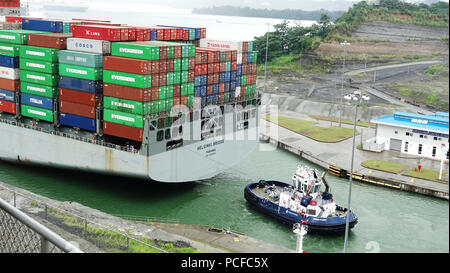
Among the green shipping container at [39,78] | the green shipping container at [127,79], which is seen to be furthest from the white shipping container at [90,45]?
the green shipping container at [39,78]

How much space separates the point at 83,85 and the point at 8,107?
8.04m

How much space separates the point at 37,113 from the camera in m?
32.1

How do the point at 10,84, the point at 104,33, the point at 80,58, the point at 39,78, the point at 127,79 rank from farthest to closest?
the point at 10,84 < the point at 39,78 < the point at 80,58 < the point at 104,33 < the point at 127,79

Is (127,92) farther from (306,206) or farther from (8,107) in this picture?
(8,107)

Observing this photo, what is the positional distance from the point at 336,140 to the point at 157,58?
2030 centimetres

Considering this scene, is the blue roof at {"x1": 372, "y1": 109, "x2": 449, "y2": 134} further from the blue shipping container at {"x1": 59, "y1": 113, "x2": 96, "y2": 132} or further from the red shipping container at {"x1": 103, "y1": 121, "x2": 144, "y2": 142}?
the blue shipping container at {"x1": 59, "y1": 113, "x2": 96, "y2": 132}

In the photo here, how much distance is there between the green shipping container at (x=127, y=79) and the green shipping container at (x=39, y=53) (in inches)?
193

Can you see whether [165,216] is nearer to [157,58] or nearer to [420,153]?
[157,58]

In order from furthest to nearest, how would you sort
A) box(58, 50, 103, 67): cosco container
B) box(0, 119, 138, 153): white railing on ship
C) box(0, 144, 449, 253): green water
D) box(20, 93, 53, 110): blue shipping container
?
box(20, 93, 53, 110): blue shipping container → box(58, 50, 103, 67): cosco container → box(0, 119, 138, 153): white railing on ship → box(0, 144, 449, 253): green water

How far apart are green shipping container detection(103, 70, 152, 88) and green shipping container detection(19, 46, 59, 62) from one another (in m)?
4.91

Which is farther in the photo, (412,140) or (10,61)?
(412,140)

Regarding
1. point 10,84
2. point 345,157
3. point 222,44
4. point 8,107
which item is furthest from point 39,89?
point 345,157

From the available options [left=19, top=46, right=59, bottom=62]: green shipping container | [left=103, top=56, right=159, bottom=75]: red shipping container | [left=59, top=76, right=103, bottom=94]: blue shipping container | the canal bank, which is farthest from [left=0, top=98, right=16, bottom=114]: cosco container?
the canal bank

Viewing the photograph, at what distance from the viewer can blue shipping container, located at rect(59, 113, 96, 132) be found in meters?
29.0
